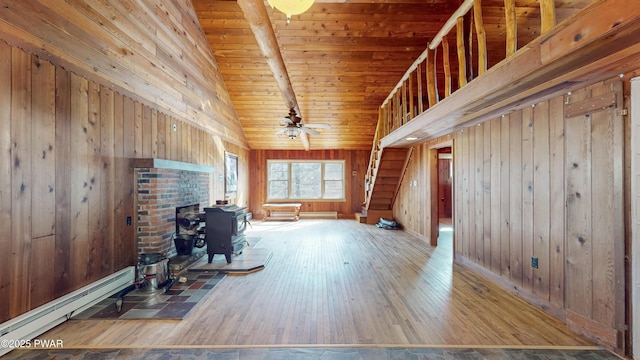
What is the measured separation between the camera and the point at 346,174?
368 inches

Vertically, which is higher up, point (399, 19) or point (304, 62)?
point (399, 19)

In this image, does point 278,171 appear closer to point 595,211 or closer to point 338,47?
point 338,47

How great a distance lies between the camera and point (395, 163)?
259 inches

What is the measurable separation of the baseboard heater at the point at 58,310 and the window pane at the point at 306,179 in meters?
6.52

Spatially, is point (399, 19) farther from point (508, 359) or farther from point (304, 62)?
point (508, 359)

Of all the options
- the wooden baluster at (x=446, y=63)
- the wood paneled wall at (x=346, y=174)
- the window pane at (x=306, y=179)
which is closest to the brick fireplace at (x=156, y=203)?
the wooden baluster at (x=446, y=63)

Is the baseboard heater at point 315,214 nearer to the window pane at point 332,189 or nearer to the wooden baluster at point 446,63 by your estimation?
the window pane at point 332,189

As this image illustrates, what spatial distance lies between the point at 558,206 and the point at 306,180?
754cm

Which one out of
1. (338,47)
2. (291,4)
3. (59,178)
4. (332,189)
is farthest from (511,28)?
(332,189)

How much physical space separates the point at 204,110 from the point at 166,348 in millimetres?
4548

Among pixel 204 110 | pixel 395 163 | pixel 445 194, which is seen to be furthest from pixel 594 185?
pixel 445 194

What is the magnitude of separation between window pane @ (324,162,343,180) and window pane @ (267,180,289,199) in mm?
1554

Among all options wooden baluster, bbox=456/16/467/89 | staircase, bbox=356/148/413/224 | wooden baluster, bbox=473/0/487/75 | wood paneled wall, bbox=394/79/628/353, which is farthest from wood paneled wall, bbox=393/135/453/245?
wooden baluster, bbox=473/0/487/75

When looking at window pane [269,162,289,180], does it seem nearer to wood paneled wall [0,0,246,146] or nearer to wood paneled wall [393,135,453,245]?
wood paneled wall [0,0,246,146]
